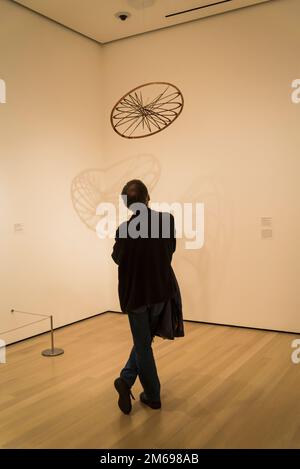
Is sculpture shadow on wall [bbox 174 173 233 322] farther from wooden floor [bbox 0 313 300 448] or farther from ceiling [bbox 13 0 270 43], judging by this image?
ceiling [bbox 13 0 270 43]

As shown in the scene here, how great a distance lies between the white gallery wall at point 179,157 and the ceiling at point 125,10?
5.2 inches

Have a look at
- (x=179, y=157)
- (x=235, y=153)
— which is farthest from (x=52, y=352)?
(x=235, y=153)

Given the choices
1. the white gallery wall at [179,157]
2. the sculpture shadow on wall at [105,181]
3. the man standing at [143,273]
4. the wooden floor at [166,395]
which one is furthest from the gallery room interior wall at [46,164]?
the man standing at [143,273]

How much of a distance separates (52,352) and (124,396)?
1467 mm

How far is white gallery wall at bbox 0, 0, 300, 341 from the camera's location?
185 inches

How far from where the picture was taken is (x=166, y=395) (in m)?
3.32

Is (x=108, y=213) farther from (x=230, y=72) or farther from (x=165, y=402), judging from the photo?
(x=165, y=402)

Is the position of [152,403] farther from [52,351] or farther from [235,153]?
[235,153]

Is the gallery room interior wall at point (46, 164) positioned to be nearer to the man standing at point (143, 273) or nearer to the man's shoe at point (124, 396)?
the man's shoe at point (124, 396)

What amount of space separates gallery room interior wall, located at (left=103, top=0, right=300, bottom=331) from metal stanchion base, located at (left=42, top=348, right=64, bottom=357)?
1705 millimetres

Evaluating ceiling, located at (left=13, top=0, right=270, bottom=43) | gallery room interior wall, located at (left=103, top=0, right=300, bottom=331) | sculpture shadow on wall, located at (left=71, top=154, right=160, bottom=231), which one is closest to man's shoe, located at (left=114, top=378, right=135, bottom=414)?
gallery room interior wall, located at (left=103, top=0, right=300, bottom=331)

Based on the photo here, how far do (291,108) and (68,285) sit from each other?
3.15 metres

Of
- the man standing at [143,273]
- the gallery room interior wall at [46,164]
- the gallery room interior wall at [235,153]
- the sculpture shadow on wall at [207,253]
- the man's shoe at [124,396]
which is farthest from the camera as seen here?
the sculpture shadow on wall at [207,253]

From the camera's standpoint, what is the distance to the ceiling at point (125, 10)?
4.73m
